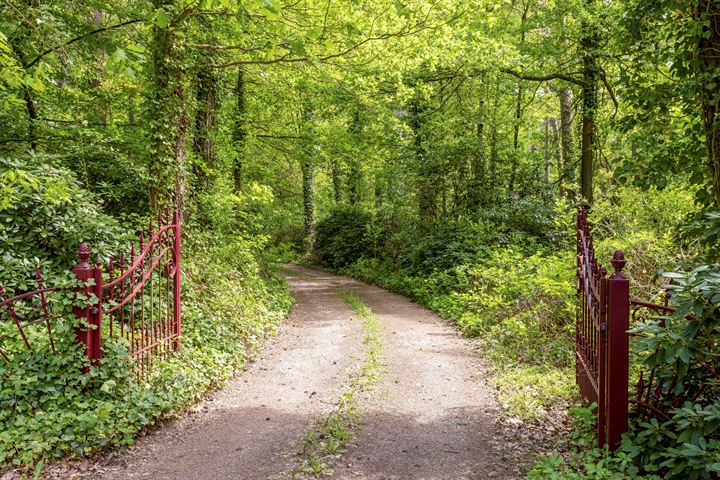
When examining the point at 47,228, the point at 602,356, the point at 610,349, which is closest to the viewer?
the point at 610,349

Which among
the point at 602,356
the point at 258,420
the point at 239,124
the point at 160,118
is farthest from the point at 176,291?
the point at 239,124

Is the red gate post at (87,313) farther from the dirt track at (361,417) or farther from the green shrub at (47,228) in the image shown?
the green shrub at (47,228)

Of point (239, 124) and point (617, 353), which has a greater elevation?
point (239, 124)

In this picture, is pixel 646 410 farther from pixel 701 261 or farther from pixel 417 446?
pixel 417 446

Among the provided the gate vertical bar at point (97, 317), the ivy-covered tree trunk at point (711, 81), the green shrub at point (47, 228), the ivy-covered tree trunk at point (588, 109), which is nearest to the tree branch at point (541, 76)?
the ivy-covered tree trunk at point (588, 109)

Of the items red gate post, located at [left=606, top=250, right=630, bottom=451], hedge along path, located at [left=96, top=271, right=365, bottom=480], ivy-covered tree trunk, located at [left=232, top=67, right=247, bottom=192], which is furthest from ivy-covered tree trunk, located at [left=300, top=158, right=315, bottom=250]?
red gate post, located at [left=606, top=250, right=630, bottom=451]

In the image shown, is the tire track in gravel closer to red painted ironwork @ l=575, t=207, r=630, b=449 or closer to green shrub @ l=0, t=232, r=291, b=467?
red painted ironwork @ l=575, t=207, r=630, b=449

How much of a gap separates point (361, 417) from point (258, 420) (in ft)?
3.83

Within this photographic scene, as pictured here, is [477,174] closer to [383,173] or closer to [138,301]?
[383,173]

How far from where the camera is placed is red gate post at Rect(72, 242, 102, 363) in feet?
15.6

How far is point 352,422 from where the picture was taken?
5250 millimetres

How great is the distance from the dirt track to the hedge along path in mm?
11

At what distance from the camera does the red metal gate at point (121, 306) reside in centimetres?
475

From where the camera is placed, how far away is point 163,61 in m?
7.82
